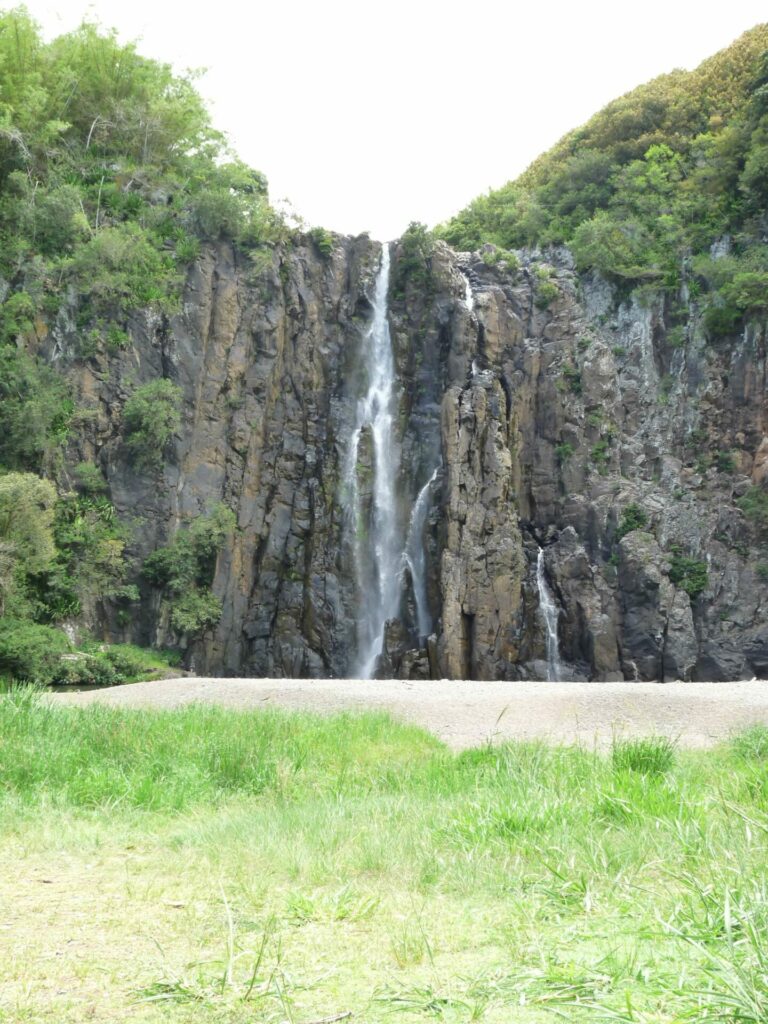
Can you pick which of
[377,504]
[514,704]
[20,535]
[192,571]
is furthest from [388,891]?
[377,504]

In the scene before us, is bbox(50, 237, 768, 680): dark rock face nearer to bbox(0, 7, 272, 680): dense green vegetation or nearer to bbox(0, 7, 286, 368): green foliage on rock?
bbox(0, 7, 272, 680): dense green vegetation

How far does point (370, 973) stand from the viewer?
297cm

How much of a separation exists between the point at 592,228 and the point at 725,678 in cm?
1866

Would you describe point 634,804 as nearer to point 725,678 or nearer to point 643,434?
point 725,678

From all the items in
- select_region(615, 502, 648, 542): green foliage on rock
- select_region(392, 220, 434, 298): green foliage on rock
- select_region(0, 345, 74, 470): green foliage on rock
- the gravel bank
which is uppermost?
select_region(392, 220, 434, 298): green foliage on rock

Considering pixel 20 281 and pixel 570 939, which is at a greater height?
pixel 20 281

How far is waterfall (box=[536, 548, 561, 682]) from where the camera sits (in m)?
25.4

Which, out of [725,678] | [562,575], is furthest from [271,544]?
[725,678]

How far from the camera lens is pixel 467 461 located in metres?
27.1

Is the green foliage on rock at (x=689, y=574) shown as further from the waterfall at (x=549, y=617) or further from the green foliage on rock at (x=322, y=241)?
the green foliage on rock at (x=322, y=241)

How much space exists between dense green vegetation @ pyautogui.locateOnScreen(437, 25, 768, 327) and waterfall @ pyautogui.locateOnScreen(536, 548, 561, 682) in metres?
11.9

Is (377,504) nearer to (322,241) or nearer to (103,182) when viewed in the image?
(322,241)

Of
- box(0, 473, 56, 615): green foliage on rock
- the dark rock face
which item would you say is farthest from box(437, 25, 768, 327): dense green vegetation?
box(0, 473, 56, 615): green foliage on rock

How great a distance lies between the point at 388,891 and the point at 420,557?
22.9m
